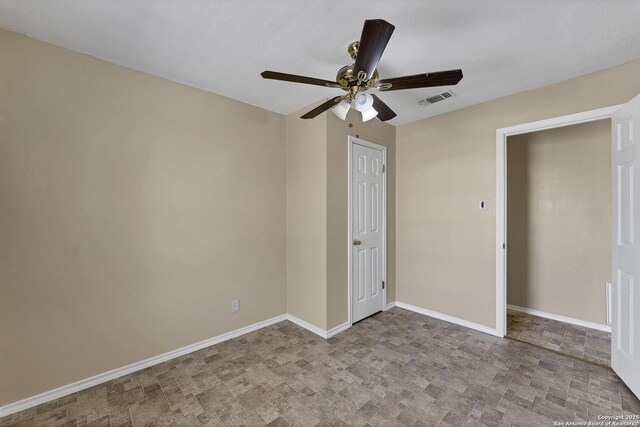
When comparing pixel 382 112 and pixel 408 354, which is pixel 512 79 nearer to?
pixel 382 112

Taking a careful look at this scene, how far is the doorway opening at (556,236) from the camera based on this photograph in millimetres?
2855

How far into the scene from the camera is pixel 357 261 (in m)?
3.24

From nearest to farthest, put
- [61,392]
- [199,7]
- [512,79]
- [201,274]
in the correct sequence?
[199,7]
[61,392]
[512,79]
[201,274]

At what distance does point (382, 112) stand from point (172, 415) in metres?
2.51

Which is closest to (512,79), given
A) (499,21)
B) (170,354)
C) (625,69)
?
(625,69)

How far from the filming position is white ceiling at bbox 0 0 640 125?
5.22 ft

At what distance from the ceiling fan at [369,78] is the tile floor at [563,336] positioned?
8.93 feet

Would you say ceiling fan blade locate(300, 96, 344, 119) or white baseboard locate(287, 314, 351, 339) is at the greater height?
ceiling fan blade locate(300, 96, 344, 119)

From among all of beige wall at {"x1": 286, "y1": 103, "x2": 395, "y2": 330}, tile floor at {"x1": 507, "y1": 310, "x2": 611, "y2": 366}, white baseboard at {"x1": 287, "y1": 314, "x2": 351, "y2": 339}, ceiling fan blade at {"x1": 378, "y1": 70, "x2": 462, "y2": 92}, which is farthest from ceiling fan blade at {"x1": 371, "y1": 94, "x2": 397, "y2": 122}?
tile floor at {"x1": 507, "y1": 310, "x2": 611, "y2": 366}

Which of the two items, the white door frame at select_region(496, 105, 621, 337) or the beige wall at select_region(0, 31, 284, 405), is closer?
the beige wall at select_region(0, 31, 284, 405)

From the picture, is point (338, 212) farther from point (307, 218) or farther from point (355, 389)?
point (355, 389)

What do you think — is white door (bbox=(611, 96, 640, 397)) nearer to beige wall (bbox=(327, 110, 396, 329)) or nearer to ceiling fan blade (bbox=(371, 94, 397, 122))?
ceiling fan blade (bbox=(371, 94, 397, 122))

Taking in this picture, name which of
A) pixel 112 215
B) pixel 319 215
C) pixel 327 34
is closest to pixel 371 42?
pixel 327 34

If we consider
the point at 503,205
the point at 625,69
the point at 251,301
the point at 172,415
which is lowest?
the point at 172,415
